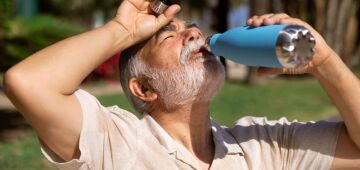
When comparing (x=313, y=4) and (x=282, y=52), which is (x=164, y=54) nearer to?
(x=282, y=52)

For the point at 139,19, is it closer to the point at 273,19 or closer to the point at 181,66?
the point at 181,66

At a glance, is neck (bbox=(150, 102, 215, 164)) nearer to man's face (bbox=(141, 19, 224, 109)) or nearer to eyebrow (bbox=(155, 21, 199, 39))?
man's face (bbox=(141, 19, 224, 109))

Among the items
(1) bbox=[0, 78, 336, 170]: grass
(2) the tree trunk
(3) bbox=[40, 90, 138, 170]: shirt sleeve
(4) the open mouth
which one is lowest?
(2) the tree trunk

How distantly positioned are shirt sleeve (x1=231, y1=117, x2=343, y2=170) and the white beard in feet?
1.03

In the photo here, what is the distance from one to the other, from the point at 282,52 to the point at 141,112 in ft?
3.43

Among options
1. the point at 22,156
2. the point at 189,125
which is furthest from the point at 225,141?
the point at 22,156

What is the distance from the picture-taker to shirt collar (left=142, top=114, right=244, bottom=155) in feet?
10.4

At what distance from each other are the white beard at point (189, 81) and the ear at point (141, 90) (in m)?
0.05

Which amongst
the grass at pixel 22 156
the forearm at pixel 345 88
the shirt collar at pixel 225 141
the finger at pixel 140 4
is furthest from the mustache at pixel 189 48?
the grass at pixel 22 156

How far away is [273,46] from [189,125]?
819 millimetres

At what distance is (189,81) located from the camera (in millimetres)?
3193

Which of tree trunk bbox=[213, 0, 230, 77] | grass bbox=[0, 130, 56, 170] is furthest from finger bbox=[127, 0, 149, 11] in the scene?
tree trunk bbox=[213, 0, 230, 77]

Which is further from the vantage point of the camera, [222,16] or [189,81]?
[222,16]

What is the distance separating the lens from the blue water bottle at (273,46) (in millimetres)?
2609
